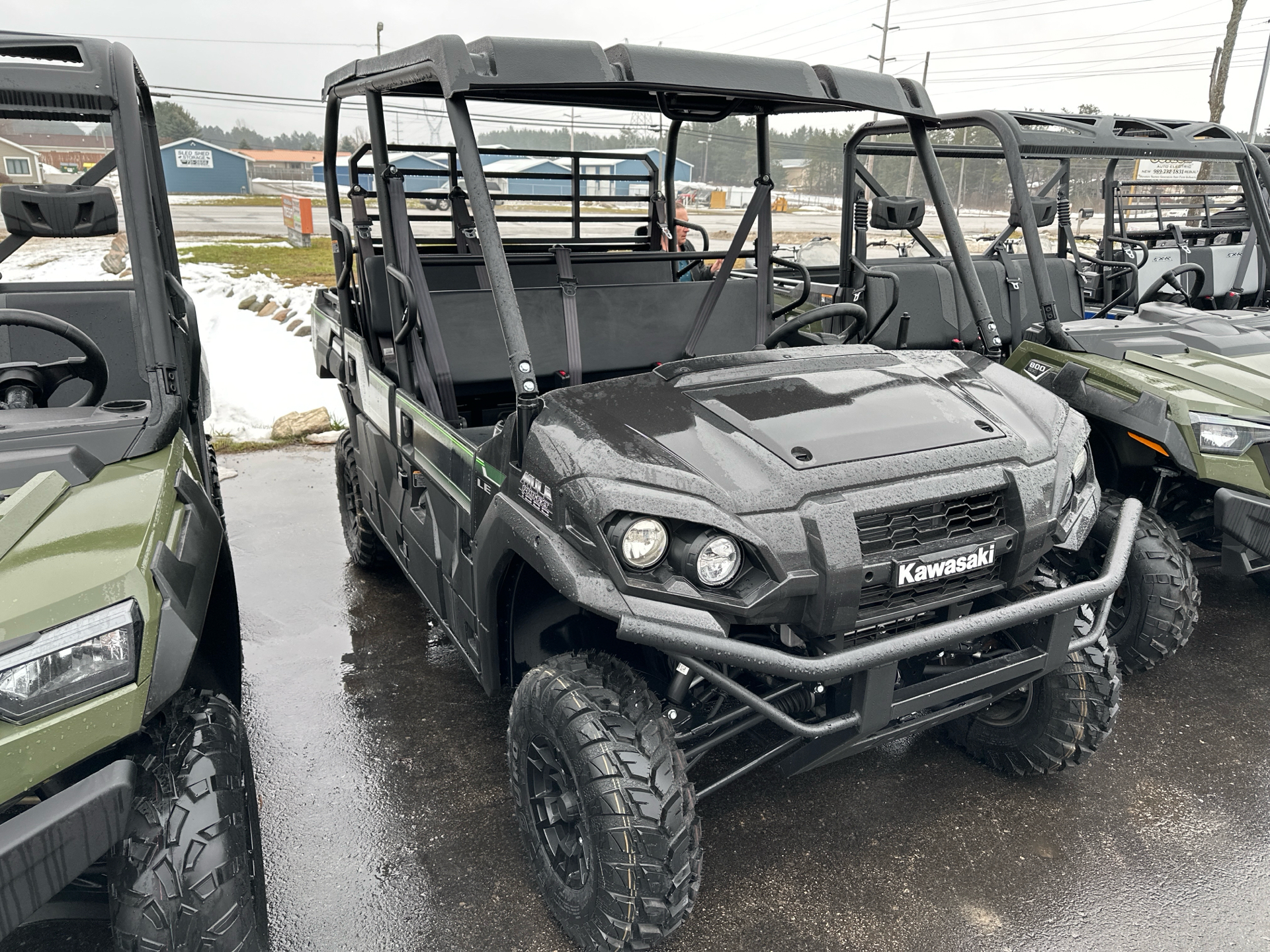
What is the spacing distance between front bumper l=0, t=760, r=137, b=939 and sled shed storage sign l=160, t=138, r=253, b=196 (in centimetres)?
5604

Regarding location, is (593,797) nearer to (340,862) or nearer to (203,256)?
(340,862)

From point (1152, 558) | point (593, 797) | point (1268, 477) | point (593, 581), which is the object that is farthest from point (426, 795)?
point (1268, 477)

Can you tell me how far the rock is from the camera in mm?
6676

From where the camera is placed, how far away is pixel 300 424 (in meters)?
6.76

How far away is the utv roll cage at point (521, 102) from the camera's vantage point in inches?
90.0

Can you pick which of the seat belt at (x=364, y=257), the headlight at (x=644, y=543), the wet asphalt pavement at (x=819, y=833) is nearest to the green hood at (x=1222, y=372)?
the wet asphalt pavement at (x=819, y=833)

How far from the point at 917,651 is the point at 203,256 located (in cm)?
1549

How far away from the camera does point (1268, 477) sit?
3.26m

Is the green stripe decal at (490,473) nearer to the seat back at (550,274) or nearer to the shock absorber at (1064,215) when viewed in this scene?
the seat back at (550,274)

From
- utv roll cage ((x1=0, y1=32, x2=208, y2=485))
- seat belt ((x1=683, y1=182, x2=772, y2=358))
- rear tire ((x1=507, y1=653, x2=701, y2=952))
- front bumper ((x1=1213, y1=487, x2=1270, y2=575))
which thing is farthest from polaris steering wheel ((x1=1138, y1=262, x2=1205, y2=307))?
utv roll cage ((x1=0, y1=32, x2=208, y2=485))

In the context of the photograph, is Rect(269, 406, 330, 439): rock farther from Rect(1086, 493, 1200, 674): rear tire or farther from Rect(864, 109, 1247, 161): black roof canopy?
Rect(1086, 493, 1200, 674): rear tire

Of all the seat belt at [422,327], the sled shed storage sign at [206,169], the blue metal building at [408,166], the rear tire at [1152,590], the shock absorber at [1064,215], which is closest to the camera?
the seat belt at [422,327]

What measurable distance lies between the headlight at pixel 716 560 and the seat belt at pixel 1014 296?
2.71 metres

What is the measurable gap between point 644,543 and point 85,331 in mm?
2398
